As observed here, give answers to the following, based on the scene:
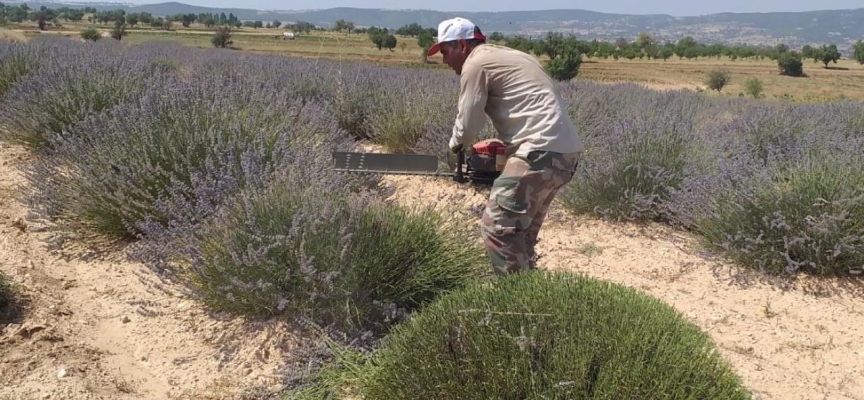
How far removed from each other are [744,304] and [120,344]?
3300 mm

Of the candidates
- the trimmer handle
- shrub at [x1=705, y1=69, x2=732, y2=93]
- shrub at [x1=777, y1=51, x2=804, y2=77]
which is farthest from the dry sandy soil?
shrub at [x1=777, y1=51, x2=804, y2=77]

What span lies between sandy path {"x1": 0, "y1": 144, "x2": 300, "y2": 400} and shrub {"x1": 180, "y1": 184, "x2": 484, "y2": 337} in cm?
19

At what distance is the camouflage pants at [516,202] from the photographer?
297 cm

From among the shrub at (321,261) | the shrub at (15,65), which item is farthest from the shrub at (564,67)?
the shrub at (321,261)

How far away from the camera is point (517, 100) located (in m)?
3.00

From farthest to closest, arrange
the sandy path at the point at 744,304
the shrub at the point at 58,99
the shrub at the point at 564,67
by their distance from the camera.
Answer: the shrub at the point at 564,67 → the shrub at the point at 58,99 → the sandy path at the point at 744,304

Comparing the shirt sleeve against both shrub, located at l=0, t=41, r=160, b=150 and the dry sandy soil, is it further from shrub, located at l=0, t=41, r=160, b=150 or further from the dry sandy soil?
shrub, located at l=0, t=41, r=160, b=150

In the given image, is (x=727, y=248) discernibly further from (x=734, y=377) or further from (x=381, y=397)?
(x=381, y=397)

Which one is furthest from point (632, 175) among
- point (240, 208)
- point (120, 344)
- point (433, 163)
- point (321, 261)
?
point (120, 344)

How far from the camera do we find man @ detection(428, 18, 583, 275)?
2.95m

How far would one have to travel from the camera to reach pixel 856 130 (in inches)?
271

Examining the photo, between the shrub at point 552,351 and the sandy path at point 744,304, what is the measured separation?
1062 mm

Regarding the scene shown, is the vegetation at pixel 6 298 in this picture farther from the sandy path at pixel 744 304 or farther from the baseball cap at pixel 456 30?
the baseball cap at pixel 456 30

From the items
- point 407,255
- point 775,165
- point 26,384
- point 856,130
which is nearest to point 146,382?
point 26,384
